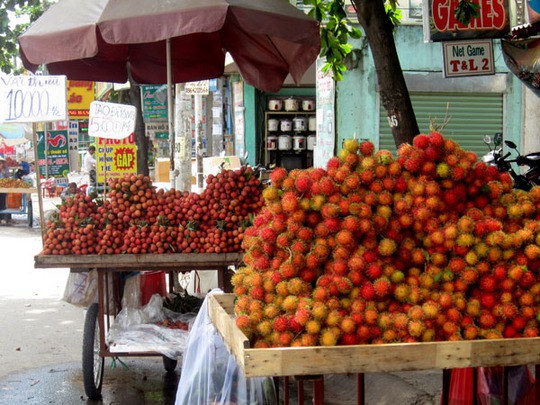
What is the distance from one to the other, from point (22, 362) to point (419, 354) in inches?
183

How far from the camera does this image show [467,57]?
7.79 metres

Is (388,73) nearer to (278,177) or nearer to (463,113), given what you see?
(278,177)

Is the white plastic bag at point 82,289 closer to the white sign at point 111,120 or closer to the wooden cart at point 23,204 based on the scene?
the white sign at point 111,120

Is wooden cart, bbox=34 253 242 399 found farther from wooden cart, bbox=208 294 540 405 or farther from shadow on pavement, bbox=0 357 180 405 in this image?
wooden cart, bbox=208 294 540 405

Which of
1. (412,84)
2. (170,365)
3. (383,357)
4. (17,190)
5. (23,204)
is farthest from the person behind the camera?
(23,204)

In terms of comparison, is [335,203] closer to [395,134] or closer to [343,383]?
[395,134]

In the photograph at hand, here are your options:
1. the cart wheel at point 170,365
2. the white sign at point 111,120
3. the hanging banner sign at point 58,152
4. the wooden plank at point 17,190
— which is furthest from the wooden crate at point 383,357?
the hanging banner sign at point 58,152

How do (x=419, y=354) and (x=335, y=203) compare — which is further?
(x=335, y=203)

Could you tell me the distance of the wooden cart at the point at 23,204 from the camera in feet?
52.2

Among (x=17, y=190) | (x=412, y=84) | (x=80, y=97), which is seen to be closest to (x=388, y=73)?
(x=412, y=84)

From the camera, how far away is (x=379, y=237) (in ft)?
10.9

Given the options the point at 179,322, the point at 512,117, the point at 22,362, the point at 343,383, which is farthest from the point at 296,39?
the point at 512,117

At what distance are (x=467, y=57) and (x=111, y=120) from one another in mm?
3946

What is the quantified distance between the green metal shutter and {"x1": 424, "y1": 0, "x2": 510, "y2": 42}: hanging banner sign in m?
4.55
